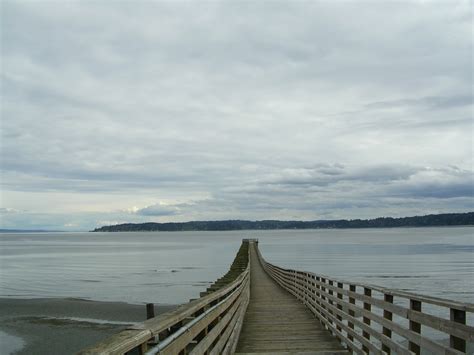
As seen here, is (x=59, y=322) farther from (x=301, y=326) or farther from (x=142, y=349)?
(x=142, y=349)

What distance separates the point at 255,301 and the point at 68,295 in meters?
21.4

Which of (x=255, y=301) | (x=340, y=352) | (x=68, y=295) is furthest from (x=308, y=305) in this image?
(x=68, y=295)

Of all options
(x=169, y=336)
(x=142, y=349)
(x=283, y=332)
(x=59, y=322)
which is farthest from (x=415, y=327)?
(x=59, y=322)

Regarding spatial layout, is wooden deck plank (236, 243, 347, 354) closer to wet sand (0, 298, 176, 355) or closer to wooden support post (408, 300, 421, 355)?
wooden support post (408, 300, 421, 355)

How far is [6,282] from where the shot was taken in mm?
42625

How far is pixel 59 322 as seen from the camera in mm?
23562

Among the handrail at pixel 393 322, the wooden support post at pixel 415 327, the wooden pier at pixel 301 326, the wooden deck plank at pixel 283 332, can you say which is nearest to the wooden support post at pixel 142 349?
the wooden pier at pixel 301 326

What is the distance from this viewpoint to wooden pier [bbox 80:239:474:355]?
150 inches

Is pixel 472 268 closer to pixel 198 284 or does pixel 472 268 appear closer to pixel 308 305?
pixel 198 284

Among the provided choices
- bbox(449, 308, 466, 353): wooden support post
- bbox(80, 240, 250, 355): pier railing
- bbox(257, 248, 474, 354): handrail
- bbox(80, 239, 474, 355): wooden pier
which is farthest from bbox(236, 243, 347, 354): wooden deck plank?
bbox(449, 308, 466, 353): wooden support post

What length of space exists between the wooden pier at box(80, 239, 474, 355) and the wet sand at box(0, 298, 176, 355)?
7.93m

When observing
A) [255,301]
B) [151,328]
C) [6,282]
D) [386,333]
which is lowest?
[6,282]

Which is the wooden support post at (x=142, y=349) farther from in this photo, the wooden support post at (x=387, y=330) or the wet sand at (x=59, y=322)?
the wet sand at (x=59, y=322)

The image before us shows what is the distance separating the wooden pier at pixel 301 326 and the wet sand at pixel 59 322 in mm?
7935
